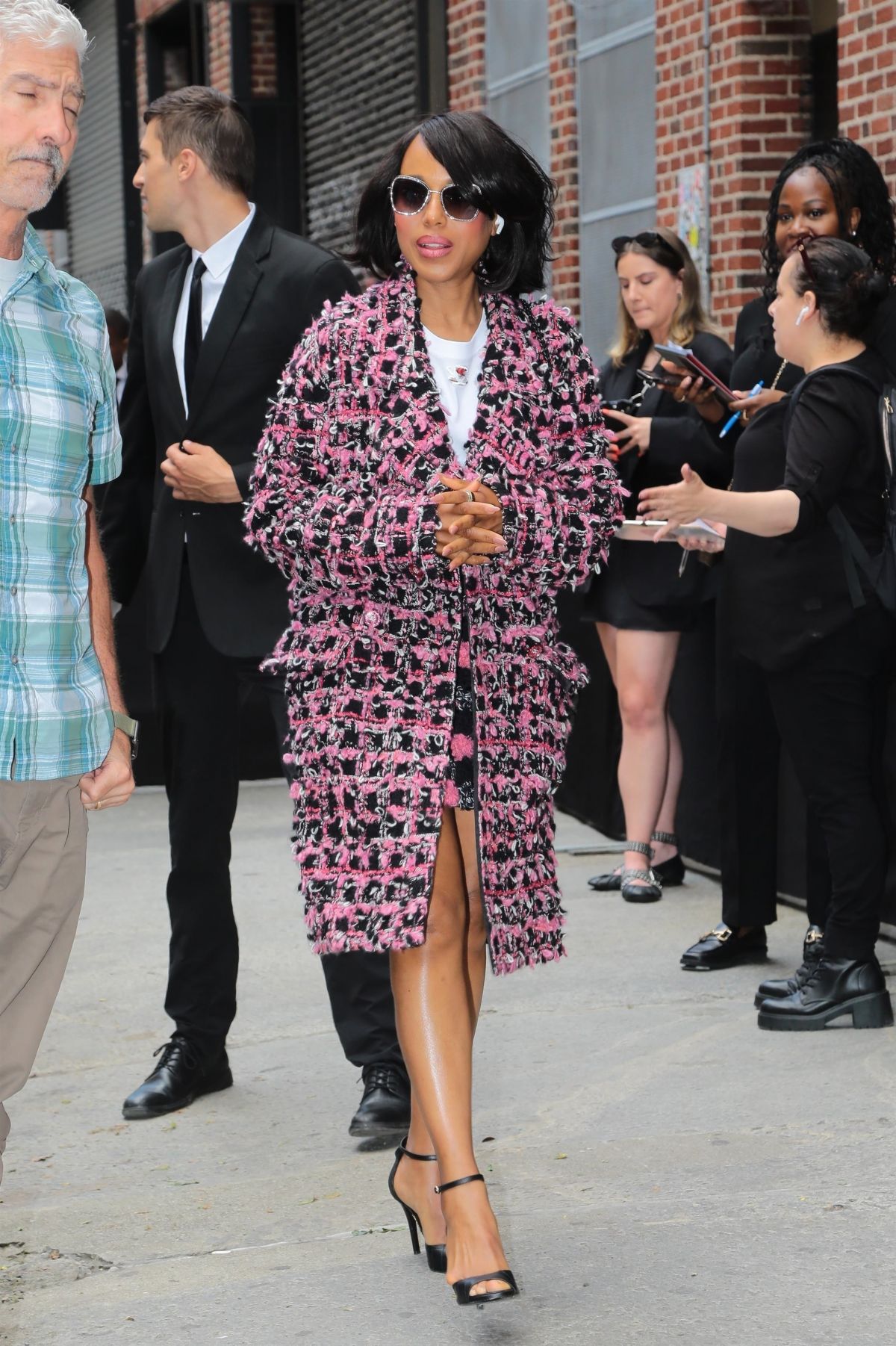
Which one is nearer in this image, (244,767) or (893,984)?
(893,984)

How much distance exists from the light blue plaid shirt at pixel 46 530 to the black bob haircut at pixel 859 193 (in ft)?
10.7

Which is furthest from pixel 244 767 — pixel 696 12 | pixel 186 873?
pixel 186 873

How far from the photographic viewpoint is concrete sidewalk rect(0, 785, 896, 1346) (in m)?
3.65

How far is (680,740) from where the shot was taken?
7586 mm

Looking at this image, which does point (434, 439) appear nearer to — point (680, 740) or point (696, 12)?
point (680, 740)

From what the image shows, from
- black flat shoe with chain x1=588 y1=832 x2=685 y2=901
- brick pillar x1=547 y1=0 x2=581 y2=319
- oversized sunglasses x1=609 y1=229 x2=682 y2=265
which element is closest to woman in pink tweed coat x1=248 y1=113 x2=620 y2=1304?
oversized sunglasses x1=609 y1=229 x2=682 y2=265

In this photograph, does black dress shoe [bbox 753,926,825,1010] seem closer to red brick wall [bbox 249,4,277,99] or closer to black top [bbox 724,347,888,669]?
black top [bbox 724,347,888,669]

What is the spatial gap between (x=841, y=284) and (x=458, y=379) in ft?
6.07

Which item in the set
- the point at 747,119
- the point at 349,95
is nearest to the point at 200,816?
the point at 747,119

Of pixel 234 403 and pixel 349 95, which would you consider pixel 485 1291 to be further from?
pixel 349 95

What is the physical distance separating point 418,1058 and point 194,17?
1620 cm

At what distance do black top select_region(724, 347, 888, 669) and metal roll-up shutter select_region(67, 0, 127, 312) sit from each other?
56.4ft

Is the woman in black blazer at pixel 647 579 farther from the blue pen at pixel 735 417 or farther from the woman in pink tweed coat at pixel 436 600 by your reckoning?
the woman in pink tweed coat at pixel 436 600

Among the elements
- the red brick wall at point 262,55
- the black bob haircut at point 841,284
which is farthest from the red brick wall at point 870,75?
the red brick wall at point 262,55
